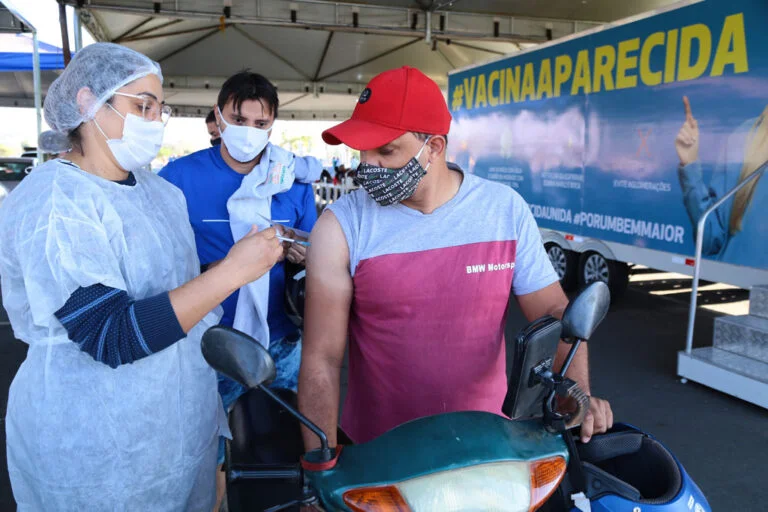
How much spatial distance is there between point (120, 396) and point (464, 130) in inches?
374

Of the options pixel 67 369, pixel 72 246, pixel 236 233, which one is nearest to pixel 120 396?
pixel 67 369

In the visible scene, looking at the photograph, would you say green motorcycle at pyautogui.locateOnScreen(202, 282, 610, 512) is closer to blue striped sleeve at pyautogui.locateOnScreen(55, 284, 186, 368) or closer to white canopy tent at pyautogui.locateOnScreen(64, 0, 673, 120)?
blue striped sleeve at pyautogui.locateOnScreen(55, 284, 186, 368)

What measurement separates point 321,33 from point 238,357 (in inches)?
594

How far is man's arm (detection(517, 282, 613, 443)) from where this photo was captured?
1.58m

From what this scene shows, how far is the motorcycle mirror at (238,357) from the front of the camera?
1.25 m

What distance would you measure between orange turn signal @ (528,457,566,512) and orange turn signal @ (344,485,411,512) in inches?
10.1

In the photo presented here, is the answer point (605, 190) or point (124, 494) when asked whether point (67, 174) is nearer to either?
point (124, 494)

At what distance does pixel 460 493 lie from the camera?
118cm

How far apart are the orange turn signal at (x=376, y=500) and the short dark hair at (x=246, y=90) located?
81.4 inches

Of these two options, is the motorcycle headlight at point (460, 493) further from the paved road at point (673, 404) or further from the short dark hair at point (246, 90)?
the paved road at point (673, 404)

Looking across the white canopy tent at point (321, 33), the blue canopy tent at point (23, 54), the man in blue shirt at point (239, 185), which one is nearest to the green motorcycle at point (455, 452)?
the man in blue shirt at point (239, 185)

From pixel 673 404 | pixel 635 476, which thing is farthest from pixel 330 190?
pixel 635 476

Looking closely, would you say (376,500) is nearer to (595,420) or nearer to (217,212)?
(595,420)

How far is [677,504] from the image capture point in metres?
1.36
